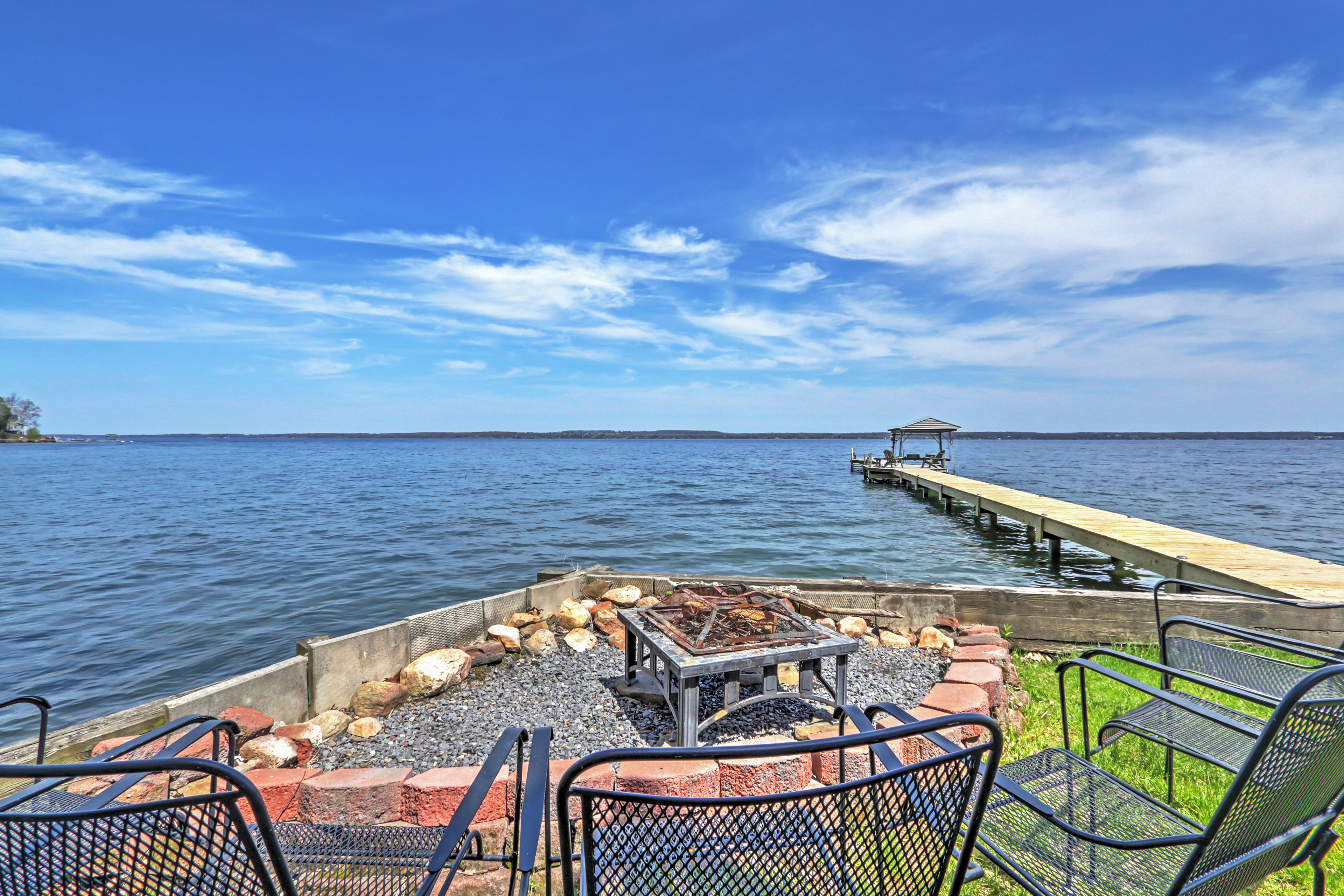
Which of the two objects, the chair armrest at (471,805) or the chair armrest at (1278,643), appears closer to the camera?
the chair armrest at (471,805)

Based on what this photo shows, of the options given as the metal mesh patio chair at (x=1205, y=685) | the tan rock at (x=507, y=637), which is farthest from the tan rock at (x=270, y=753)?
the metal mesh patio chair at (x=1205, y=685)

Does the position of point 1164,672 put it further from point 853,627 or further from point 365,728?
point 365,728

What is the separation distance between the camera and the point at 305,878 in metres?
2.08

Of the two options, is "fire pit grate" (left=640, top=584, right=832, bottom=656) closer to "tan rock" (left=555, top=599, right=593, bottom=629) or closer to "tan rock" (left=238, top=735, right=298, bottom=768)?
"tan rock" (left=555, top=599, right=593, bottom=629)

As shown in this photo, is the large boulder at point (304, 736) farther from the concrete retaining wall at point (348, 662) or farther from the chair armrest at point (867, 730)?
the chair armrest at point (867, 730)

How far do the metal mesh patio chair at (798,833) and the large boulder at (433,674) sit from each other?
3962 mm

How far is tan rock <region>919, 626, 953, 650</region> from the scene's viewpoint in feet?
19.0

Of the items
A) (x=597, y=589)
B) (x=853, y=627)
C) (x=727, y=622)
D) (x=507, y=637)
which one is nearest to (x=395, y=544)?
(x=597, y=589)

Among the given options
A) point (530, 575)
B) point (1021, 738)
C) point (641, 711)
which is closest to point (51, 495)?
point (530, 575)

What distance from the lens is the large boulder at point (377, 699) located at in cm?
491

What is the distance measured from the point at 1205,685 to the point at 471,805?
96.6 inches

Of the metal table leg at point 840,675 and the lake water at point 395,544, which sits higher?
the metal table leg at point 840,675

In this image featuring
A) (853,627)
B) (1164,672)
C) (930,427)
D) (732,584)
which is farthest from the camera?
(930,427)

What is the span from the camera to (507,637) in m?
6.00
